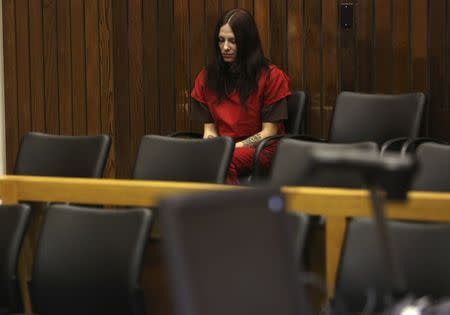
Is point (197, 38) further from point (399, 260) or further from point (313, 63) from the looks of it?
point (399, 260)

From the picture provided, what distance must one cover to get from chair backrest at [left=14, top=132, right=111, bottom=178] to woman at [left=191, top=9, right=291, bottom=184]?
1.05m

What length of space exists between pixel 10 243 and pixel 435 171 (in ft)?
4.64

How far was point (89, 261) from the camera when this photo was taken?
10.8ft

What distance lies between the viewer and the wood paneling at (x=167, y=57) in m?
5.64

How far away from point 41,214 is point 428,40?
2.58 metres

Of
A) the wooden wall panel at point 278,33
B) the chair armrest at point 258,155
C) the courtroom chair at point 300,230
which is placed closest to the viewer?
the courtroom chair at point 300,230

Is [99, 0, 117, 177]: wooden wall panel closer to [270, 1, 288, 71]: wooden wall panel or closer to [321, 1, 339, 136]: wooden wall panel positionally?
[270, 1, 288, 71]: wooden wall panel

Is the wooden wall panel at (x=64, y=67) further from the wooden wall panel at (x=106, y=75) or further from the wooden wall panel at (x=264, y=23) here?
the wooden wall panel at (x=264, y=23)

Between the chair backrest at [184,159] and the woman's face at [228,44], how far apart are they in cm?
119

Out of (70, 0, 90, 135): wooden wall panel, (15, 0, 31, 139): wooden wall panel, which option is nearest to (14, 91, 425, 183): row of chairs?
(70, 0, 90, 135): wooden wall panel

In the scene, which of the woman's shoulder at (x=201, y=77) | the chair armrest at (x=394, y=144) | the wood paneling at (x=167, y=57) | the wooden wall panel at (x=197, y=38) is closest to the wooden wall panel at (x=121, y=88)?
the wood paneling at (x=167, y=57)

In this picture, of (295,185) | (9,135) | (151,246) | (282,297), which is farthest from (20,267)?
(9,135)

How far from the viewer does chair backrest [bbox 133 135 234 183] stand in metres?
4.22

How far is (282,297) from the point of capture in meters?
1.81
